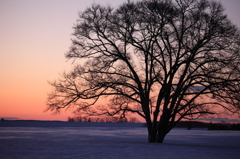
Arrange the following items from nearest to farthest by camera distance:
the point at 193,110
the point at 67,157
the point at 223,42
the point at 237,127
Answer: the point at 67,157, the point at 223,42, the point at 193,110, the point at 237,127

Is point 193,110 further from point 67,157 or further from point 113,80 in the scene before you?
point 67,157

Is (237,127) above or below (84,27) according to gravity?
below

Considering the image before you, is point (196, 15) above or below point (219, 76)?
above

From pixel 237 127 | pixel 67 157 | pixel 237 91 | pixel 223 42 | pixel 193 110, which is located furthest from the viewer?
pixel 237 127

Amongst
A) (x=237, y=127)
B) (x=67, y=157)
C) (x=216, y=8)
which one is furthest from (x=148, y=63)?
(x=237, y=127)

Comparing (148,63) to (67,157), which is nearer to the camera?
(67,157)

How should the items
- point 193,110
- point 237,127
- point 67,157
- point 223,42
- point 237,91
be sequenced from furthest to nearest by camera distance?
point 237,127
point 193,110
point 223,42
point 237,91
point 67,157

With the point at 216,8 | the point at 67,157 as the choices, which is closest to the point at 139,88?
the point at 216,8

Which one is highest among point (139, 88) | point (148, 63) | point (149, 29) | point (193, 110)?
point (149, 29)

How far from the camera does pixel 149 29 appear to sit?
20.5 meters

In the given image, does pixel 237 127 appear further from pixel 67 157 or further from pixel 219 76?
pixel 67 157

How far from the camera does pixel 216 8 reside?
65.9 feet

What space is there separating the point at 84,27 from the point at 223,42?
978cm

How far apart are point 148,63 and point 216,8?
20.2 feet
